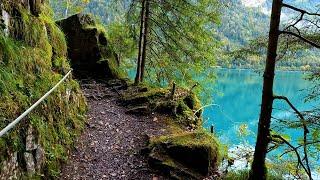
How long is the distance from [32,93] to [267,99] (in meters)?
4.23

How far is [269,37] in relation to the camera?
6.16m

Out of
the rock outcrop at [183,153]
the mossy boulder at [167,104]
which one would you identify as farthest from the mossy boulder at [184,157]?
the mossy boulder at [167,104]

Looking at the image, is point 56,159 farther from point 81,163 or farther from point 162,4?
point 162,4

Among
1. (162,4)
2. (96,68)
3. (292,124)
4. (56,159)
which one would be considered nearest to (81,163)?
(56,159)

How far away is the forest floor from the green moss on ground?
1.17ft

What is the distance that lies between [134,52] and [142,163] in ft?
42.2

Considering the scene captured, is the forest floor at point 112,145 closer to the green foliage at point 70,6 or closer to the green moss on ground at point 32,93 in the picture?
the green moss on ground at point 32,93

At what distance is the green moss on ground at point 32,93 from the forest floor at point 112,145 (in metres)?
0.36

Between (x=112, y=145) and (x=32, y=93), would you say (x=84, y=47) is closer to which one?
(x=112, y=145)

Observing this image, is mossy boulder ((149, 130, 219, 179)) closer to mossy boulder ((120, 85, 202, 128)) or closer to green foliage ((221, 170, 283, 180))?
green foliage ((221, 170, 283, 180))

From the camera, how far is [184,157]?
7.44 meters

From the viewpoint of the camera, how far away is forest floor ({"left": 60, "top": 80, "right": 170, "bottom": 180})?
6.81 metres

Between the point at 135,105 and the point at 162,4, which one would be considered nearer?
the point at 135,105

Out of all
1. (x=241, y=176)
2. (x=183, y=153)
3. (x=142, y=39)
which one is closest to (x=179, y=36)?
(x=142, y=39)
